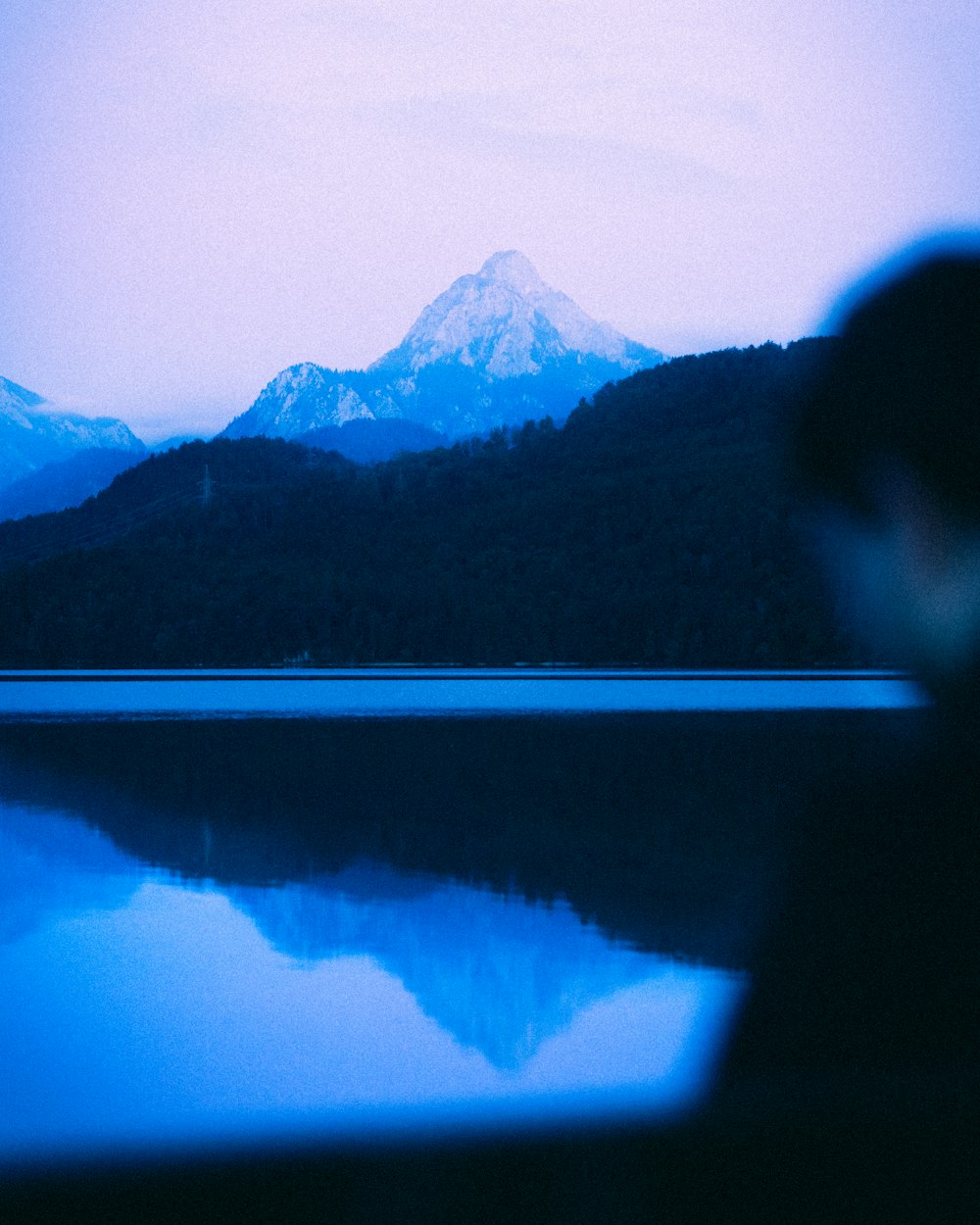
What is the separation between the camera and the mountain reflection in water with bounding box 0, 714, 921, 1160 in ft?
13.3

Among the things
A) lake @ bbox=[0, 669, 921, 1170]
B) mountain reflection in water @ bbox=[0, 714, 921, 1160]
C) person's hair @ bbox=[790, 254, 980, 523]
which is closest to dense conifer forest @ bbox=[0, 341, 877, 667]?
lake @ bbox=[0, 669, 921, 1170]

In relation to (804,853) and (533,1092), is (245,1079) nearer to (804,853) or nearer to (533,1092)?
(533,1092)

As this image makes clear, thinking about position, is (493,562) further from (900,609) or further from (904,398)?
(900,609)

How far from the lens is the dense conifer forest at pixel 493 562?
203 ft

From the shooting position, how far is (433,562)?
72375 millimetres

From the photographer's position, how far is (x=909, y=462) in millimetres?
2381

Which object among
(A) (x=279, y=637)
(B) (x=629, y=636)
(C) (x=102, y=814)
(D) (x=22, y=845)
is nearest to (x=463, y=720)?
(C) (x=102, y=814)

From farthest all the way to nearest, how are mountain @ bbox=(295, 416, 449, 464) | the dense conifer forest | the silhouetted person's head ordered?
mountain @ bbox=(295, 416, 449, 464)
the dense conifer forest
the silhouetted person's head

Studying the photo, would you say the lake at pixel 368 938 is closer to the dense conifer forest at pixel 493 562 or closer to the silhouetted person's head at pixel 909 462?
the silhouetted person's head at pixel 909 462

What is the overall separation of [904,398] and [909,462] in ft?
0.38

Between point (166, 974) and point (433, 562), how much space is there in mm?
66650

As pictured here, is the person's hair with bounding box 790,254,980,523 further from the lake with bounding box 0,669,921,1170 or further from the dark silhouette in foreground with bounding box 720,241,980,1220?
the lake with bounding box 0,669,921,1170

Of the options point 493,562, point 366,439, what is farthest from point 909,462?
point 366,439

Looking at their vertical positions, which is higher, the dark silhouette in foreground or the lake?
the dark silhouette in foreground
